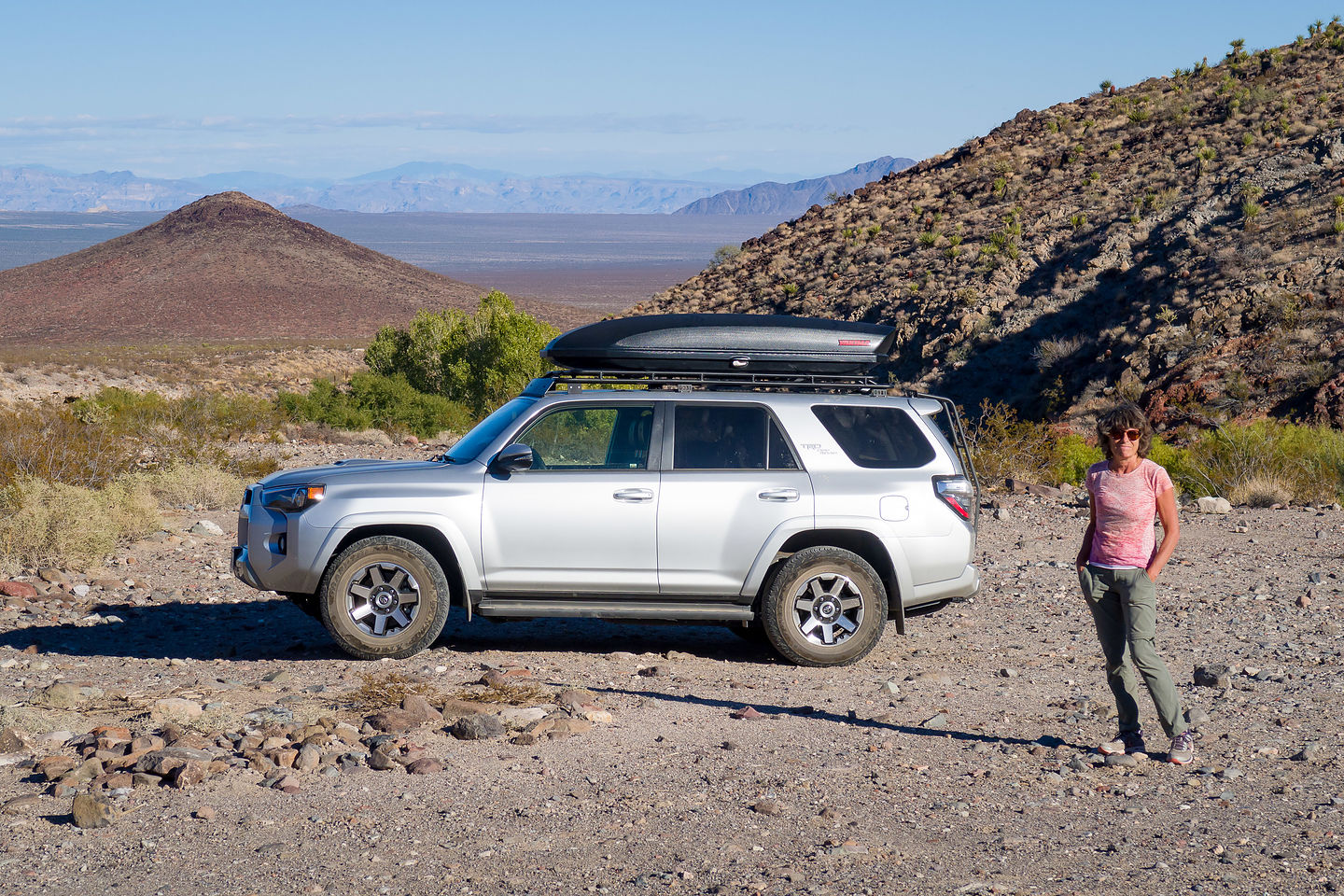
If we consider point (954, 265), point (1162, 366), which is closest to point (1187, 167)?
point (954, 265)

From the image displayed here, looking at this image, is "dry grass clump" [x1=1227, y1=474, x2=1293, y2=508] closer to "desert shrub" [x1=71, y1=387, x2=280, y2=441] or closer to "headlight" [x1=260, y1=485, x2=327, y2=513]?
"headlight" [x1=260, y1=485, x2=327, y2=513]

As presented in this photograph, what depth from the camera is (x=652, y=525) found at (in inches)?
308

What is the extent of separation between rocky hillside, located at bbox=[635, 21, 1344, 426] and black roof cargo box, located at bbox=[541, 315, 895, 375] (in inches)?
611

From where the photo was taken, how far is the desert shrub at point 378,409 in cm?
2906

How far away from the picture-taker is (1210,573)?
1132cm

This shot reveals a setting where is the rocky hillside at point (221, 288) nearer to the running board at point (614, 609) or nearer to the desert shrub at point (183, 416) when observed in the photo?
the desert shrub at point (183, 416)

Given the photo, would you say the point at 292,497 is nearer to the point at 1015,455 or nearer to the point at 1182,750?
the point at 1182,750

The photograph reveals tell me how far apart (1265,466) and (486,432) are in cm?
1222

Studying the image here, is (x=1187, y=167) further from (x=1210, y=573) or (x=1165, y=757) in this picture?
(x=1165, y=757)

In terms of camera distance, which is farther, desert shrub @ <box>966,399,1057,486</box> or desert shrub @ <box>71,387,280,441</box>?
desert shrub @ <box>71,387,280,441</box>

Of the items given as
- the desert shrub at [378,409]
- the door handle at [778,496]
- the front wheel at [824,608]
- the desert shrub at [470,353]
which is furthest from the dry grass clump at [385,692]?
the desert shrub at [378,409]

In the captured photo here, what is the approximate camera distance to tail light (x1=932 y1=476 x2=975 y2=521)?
7.98 metres

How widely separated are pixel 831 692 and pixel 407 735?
8.51ft

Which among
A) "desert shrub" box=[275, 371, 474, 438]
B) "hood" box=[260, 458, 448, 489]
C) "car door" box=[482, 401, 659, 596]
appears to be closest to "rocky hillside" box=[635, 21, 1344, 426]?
"desert shrub" box=[275, 371, 474, 438]
